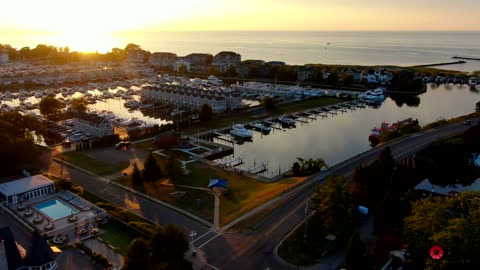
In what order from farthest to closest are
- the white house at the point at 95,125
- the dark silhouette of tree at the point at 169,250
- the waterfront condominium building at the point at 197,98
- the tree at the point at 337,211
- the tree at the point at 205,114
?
the waterfront condominium building at the point at 197,98, the tree at the point at 205,114, the white house at the point at 95,125, the tree at the point at 337,211, the dark silhouette of tree at the point at 169,250

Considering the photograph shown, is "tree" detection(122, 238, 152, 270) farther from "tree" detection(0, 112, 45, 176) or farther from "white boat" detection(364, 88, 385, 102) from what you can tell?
"white boat" detection(364, 88, 385, 102)

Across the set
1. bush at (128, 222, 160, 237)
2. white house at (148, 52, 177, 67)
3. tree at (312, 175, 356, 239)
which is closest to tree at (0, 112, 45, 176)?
bush at (128, 222, 160, 237)

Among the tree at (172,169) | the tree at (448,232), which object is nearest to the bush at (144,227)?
the tree at (172,169)

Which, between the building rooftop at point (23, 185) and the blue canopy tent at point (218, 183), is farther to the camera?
the blue canopy tent at point (218, 183)

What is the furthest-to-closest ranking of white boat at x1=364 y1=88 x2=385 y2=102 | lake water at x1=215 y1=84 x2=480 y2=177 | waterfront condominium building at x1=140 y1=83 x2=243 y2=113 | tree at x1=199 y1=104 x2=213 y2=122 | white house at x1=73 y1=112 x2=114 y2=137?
white boat at x1=364 y1=88 x2=385 y2=102
waterfront condominium building at x1=140 y1=83 x2=243 y2=113
tree at x1=199 y1=104 x2=213 y2=122
white house at x1=73 y1=112 x2=114 y2=137
lake water at x1=215 y1=84 x2=480 y2=177

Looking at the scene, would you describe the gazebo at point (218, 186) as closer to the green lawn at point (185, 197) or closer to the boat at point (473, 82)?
the green lawn at point (185, 197)
